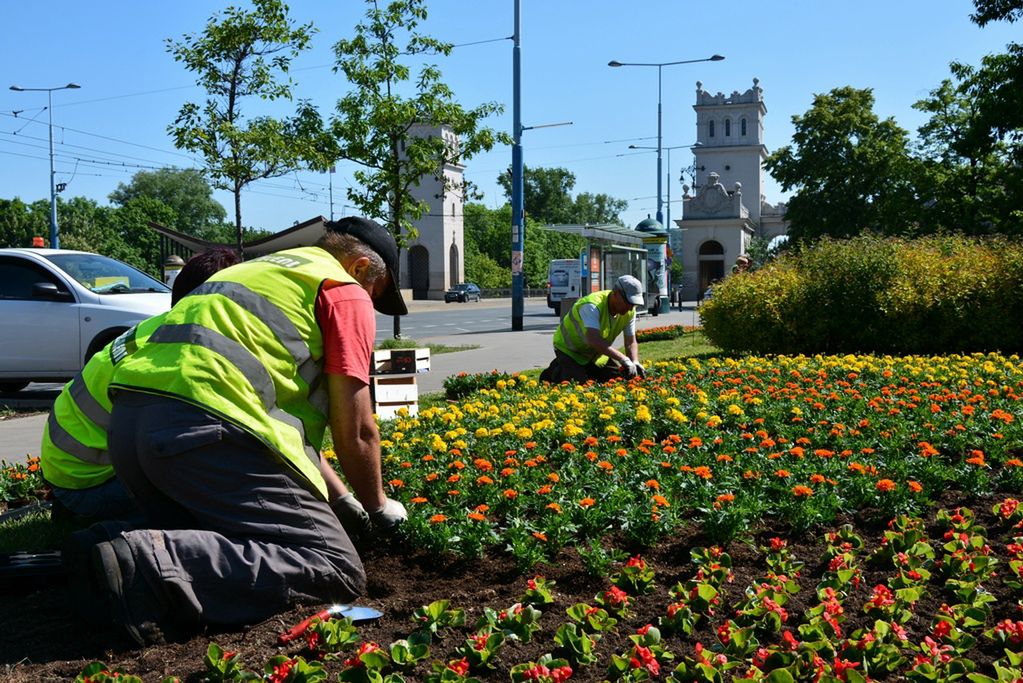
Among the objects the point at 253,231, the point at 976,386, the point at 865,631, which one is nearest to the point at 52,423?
the point at 865,631

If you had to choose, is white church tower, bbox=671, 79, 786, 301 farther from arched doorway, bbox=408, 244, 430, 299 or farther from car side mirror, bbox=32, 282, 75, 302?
car side mirror, bbox=32, 282, 75, 302

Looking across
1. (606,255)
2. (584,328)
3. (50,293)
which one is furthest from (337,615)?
(606,255)

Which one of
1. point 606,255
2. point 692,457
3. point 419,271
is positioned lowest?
point 692,457

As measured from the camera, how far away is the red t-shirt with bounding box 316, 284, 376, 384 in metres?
3.70

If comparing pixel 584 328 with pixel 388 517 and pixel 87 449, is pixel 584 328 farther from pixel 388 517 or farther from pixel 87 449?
pixel 87 449

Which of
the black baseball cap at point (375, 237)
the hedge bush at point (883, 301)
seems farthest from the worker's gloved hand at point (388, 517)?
the hedge bush at point (883, 301)

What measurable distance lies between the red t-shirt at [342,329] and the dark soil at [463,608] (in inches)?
34.8

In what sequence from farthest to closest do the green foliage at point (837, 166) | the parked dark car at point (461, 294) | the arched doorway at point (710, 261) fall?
1. the arched doorway at point (710, 261)
2. the parked dark car at point (461, 294)
3. the green foliage at point (837, 166)

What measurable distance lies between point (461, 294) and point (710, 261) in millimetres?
20251

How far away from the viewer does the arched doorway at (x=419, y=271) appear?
70.4 metres

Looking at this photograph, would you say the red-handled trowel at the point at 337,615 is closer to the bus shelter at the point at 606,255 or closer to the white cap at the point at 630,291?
the white cap at the point at 630,291

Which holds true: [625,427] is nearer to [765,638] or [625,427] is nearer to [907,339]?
[765,638]

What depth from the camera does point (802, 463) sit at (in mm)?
5098

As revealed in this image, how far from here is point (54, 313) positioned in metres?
11.4
